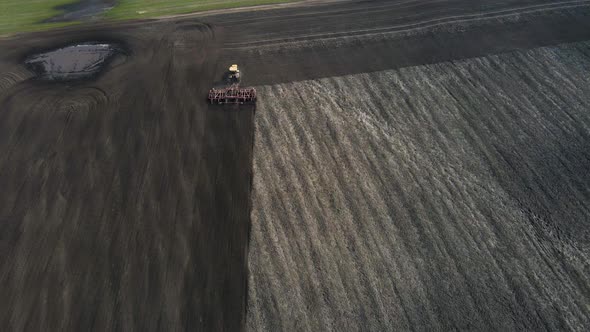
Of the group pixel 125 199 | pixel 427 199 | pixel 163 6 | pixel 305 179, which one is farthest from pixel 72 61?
pixel 427 199

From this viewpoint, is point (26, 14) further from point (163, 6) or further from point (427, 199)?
point (427, 199)

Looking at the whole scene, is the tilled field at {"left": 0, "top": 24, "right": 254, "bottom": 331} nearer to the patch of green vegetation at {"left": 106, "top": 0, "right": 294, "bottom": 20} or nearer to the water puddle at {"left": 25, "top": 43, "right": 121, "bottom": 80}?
the water puddle at {"left": 25, "top": 43, "right": 121, "bottom": 80}

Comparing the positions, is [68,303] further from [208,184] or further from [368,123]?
[368,123]

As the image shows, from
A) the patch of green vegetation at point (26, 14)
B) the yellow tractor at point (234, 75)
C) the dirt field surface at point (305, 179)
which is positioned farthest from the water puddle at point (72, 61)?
the yellow tractor at point (234, 75)

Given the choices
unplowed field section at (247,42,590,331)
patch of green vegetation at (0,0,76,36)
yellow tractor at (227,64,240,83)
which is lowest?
unplowed field section at (247,42,590,331)

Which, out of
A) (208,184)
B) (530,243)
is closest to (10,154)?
(208,184)

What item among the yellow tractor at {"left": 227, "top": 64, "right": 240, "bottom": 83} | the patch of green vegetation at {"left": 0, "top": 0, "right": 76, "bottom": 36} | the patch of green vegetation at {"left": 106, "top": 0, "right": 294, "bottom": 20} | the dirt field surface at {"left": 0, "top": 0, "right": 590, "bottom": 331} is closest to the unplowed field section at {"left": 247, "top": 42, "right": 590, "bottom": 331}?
the dirt field surface at {"left": 0, "top": 0, "right": 590, "bottom": 331}
